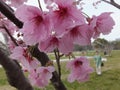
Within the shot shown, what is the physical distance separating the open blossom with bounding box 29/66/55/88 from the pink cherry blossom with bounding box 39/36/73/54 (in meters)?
0.17

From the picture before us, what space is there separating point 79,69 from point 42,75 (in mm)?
147

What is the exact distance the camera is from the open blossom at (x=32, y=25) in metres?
1.05

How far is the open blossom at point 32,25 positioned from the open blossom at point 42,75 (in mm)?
243

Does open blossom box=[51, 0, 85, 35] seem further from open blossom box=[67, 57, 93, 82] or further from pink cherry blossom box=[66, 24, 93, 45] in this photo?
open blossom box=[67, 57, 93, 82]

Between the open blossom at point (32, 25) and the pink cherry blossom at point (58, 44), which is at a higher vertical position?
the open blossom at point (32, 25)

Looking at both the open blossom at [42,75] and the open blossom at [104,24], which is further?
the open blossom at [42,75]

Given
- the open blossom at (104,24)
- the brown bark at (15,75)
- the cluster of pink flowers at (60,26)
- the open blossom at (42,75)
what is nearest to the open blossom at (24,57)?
the open blossom at (42,75)

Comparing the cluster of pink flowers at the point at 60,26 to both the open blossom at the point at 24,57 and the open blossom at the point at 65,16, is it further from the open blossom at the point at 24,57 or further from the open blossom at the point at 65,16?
the open blossom at the point at 24,57

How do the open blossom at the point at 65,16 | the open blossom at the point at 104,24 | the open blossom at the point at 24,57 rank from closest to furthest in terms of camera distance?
the open blossom at the point at 65,16, the open blossom at the point at 104,24, the open blossom at the point at 24,57

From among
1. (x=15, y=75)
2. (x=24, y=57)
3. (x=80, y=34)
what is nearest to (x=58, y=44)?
(x=80, y=34)

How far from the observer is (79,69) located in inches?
53.7

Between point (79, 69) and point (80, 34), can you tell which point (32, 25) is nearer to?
point (80, 34)

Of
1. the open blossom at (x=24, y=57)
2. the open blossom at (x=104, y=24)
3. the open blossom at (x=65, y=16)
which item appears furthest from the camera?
the open blossom at (x=24, y=57)


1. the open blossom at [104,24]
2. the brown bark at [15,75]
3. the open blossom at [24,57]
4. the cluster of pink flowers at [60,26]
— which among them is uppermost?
the cluster of pink flowers at [60,26]
